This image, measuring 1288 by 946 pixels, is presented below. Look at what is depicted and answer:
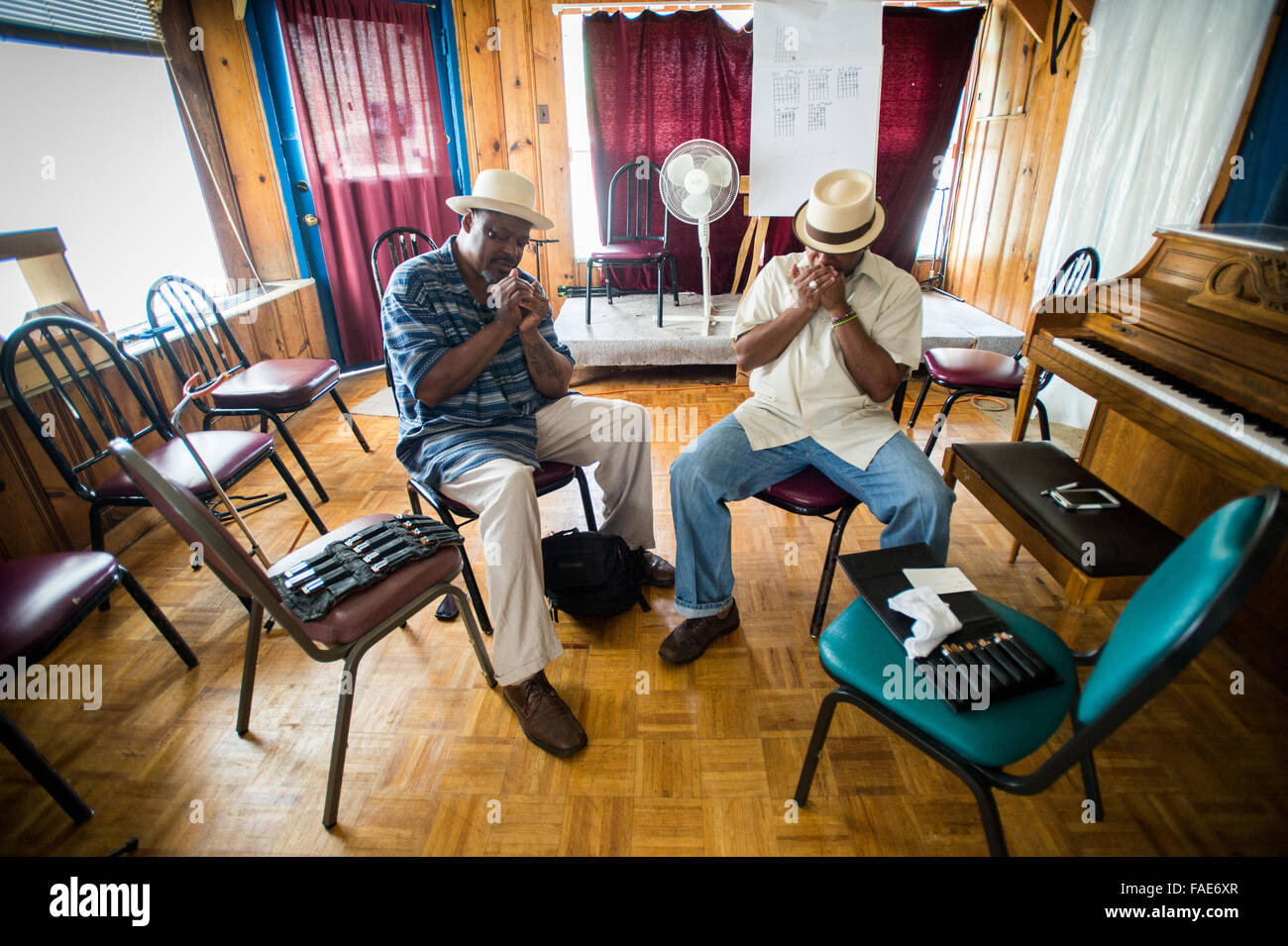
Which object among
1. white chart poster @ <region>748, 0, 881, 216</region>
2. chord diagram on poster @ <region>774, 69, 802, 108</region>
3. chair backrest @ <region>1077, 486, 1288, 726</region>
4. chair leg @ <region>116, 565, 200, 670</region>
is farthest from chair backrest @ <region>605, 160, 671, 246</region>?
chair backrest @ <region>1077, 486, 1288, 726</region>

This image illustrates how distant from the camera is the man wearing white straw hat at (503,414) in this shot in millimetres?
1518

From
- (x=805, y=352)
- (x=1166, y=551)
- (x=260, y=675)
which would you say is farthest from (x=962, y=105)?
(x=260, y=675)

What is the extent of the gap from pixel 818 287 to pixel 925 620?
3.21 feet

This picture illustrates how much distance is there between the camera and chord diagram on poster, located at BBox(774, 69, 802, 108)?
342cm

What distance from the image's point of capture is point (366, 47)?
3473 millimetres

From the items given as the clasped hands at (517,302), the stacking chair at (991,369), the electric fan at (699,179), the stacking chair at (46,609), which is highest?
the electric fan at (699,179)

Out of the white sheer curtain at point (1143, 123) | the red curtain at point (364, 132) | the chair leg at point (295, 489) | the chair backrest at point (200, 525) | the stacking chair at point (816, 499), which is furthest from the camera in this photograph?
the red curtain at point (364, 132)

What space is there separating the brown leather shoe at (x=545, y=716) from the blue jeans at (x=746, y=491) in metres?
0.44

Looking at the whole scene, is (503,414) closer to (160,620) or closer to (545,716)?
(545,716)

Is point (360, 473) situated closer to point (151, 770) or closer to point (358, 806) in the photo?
point (151, 770)

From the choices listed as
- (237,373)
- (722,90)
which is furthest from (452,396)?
(722,90)

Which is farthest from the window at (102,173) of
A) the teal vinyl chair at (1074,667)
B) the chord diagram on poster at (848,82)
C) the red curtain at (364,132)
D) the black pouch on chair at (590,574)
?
the chord diagram on poster at (848,82)

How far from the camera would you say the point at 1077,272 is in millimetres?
2646

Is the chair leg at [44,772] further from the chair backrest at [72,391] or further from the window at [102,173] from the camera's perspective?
the window at [102,173]
